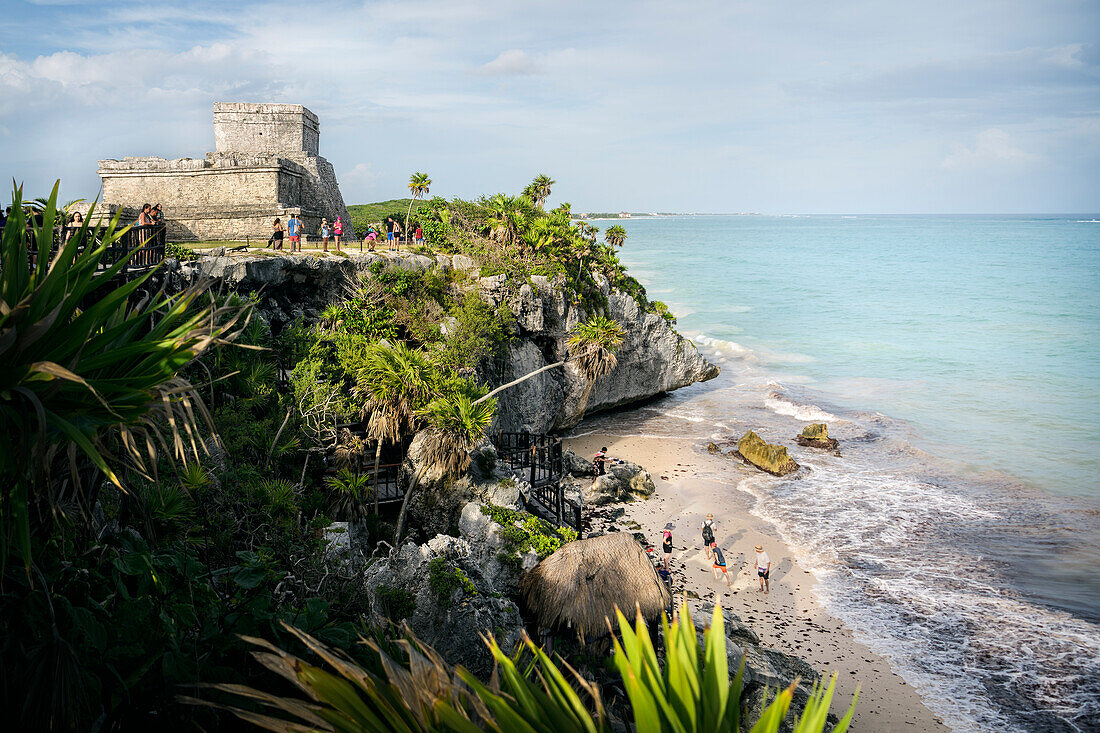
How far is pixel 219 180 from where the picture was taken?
21.2 metres

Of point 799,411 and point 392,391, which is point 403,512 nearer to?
point 392,391

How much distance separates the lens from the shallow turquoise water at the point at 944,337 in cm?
2520

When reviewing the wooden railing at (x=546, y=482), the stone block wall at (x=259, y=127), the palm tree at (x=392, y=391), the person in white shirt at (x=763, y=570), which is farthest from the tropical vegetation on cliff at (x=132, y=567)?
the stone block wall at (x=259, y=127)

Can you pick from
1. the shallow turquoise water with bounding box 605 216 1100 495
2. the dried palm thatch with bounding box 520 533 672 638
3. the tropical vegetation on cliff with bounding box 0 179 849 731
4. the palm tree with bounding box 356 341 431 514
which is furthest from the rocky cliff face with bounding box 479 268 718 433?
the tropical vegetation on cliff with bounding box 0 179 849 731

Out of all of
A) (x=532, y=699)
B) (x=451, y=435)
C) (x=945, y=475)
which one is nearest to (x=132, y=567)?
(x=532, y=699)

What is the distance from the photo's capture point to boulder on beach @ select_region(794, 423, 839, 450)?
74.9 ft

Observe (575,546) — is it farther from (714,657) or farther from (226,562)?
(714,657)

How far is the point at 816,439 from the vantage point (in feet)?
75.9

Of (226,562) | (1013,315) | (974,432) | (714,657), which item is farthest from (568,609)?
(1013,315)

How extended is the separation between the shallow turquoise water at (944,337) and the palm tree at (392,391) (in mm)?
19610

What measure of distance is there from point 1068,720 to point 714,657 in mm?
11607

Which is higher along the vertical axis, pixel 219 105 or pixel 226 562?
pixel 219 105

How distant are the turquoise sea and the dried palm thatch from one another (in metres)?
4.99

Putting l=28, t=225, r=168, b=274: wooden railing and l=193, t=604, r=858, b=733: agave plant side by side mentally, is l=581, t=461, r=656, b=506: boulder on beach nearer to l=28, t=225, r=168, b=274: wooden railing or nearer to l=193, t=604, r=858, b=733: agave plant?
l=28, t=225, r=168, b=274: wooden railing
